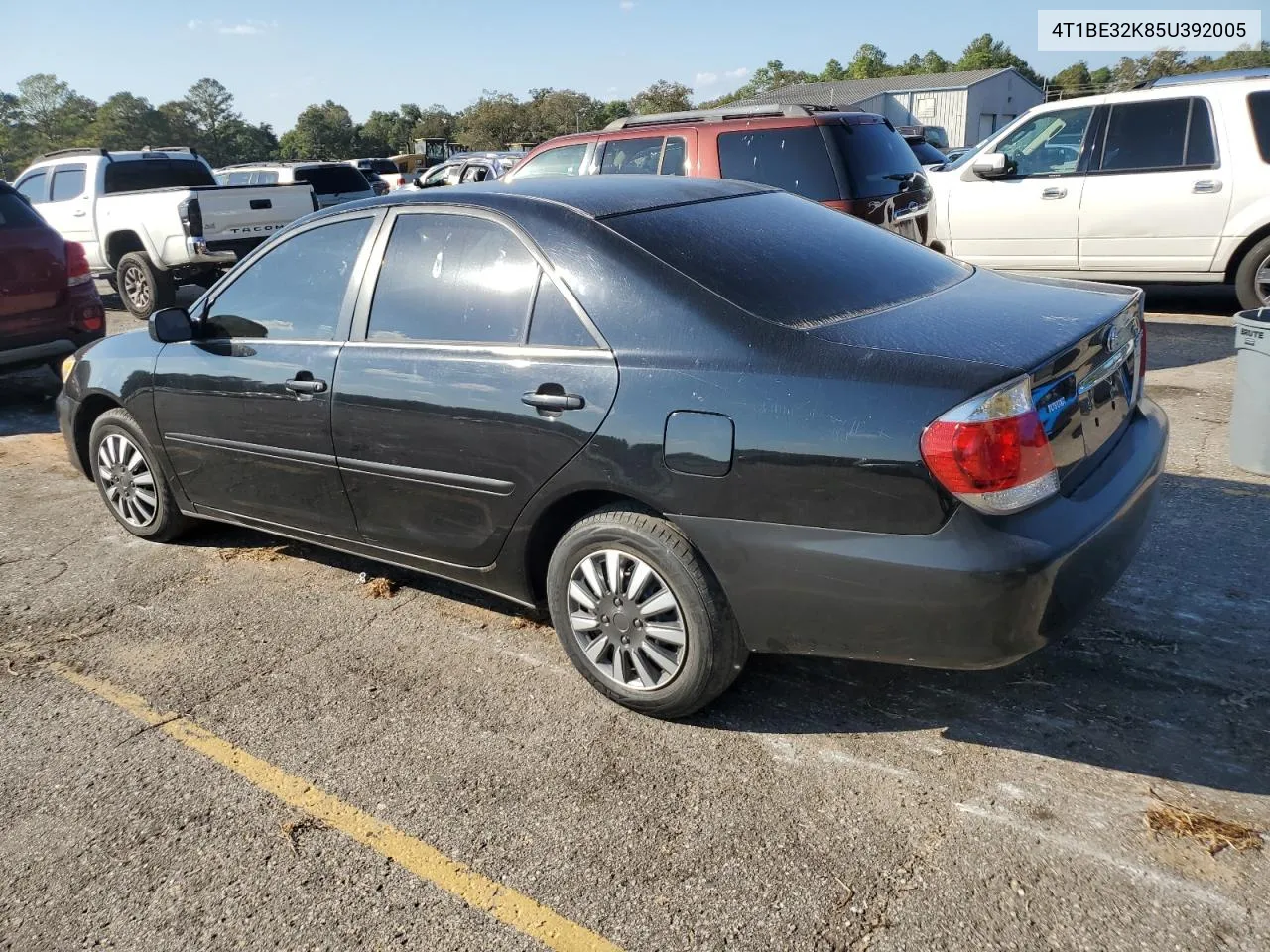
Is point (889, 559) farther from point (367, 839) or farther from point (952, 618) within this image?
point (367, 839)

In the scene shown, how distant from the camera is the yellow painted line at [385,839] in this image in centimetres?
241

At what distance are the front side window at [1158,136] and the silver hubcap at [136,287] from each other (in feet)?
34.3

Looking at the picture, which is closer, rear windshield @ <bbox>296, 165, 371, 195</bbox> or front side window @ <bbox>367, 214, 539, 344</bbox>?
front side window @ <bbox>367, 214, 539, 344</bbox>

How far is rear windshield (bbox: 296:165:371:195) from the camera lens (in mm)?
15570

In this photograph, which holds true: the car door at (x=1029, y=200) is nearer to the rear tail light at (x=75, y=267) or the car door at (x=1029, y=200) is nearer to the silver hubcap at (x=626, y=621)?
the silver hubcap at (x=626, y=621)

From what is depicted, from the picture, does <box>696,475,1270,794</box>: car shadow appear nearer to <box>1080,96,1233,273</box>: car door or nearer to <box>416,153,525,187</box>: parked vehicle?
<box>1080,96,1233,273</box>: car door

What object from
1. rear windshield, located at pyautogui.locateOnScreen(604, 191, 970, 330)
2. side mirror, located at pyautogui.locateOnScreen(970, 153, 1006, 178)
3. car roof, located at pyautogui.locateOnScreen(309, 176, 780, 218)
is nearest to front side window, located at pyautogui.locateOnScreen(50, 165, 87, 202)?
side mirror, located at pyautogui.locateOnScreen(970, 153, 1006, 178)

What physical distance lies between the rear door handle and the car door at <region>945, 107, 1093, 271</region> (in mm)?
7144

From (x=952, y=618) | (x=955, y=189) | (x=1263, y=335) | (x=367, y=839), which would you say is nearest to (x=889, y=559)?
(x=952, y=618)

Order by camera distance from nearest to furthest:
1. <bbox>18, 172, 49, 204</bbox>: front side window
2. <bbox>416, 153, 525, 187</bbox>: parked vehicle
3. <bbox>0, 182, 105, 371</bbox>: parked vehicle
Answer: <bbox>0, 182, 105, 371</bbox>: parked vehicle → <bbox>18, 172, 49, 204</bbox>: front side window → <bbox>416, 153, 525, 187</bbox>: parked vehicle

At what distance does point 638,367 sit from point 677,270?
347 mm

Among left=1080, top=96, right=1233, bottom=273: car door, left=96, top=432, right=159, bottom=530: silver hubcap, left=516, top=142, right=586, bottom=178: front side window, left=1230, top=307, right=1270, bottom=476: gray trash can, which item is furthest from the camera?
left=516, top=142, right=586, bottom=178: front side window

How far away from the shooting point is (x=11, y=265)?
7.77 meters

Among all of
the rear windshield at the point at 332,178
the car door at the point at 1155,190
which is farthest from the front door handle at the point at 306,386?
the rear windshield at the point at 332,178
